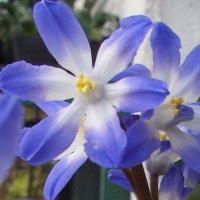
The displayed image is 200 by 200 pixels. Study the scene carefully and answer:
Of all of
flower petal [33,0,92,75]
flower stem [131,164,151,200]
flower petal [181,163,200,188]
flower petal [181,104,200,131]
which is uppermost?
flower petal [33,0,92,75]

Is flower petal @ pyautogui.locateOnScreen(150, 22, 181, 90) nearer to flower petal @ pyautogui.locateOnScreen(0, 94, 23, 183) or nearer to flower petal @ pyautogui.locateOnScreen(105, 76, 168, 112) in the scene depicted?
flower petal @ pyautogui.locateOnScreen(105, 76, 168, 112)

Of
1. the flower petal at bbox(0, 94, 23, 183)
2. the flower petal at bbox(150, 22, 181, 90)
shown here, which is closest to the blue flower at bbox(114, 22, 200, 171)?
the flower petal at bbox(150, 22, 181, 90)

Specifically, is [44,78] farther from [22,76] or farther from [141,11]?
[141,11]

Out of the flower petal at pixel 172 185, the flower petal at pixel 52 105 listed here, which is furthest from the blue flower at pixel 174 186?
the flower petal at pixel 52 105

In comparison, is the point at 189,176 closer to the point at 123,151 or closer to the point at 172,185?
the point at 172,185

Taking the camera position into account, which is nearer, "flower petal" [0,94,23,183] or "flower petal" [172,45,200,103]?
"flower petal" [0,94,23,183]

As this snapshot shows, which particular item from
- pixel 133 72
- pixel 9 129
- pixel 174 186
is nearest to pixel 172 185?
pixel 174 186

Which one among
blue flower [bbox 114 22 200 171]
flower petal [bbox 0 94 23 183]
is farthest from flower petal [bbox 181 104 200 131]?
flower petal [bbox 0 94 23 183]

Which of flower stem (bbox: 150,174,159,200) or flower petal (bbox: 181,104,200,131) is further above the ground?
flower petal (bbox: 181,104,200,131)
